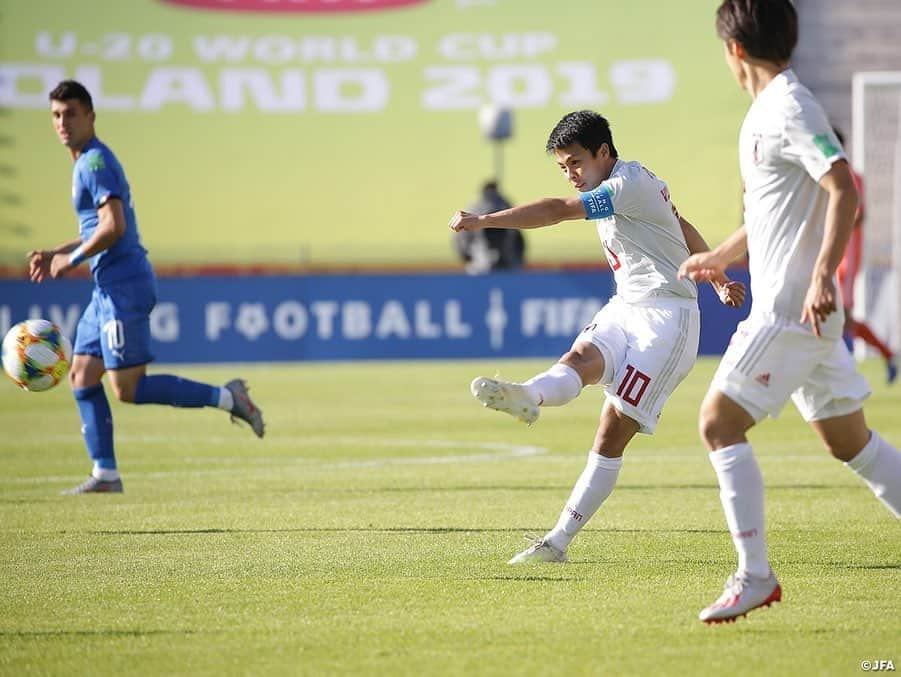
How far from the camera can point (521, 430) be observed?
45.1 ft

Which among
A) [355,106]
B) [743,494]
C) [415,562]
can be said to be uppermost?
[355,106]

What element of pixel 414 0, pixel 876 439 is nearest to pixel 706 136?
pixel 414 0

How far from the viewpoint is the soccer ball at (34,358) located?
9148 mm

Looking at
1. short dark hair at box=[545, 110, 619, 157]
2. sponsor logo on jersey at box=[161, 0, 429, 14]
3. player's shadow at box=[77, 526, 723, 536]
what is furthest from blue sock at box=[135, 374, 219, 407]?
sponsor logo on jersey at box=[161, 0, 429, 14]

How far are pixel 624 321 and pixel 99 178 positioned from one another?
357 cm

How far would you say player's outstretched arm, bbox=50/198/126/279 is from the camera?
906cm

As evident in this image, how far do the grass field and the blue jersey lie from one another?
52.0 inches

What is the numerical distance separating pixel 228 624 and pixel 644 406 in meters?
2.14

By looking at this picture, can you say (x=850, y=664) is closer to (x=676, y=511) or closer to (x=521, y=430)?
(x=676, y=511)

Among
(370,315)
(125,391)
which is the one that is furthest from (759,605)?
(370,315)

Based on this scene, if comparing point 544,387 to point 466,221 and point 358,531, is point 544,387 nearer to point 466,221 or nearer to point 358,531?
point 466,221

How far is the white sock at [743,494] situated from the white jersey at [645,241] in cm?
159

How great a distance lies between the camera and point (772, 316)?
17.6 ft

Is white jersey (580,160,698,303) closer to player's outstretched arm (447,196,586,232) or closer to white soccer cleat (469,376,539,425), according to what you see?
player's outstretched arm (447,196,586,232)
